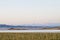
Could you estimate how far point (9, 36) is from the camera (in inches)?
41.6

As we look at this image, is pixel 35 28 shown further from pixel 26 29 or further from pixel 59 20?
pixel 59 20

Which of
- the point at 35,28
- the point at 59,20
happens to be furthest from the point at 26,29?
the point at 59,20

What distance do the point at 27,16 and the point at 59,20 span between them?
0.40 meters

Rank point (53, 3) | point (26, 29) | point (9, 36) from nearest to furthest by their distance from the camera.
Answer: point (9, 36), point (26, 29), point (53, 3)

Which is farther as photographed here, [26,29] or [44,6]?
[44,6]

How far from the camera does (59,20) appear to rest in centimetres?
125

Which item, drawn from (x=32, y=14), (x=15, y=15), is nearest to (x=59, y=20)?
(x=32, y=14)

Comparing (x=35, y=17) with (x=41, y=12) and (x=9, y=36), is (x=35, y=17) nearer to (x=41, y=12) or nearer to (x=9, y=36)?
(x=41, y=12)

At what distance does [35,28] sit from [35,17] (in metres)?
0.14

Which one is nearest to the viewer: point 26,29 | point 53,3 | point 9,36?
point 9,36

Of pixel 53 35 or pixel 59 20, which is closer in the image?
pixel 53 35

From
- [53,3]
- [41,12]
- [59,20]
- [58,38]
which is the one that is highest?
[53,3]

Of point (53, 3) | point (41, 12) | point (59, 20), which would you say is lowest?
point (59, 20)

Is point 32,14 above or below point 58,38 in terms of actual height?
above
